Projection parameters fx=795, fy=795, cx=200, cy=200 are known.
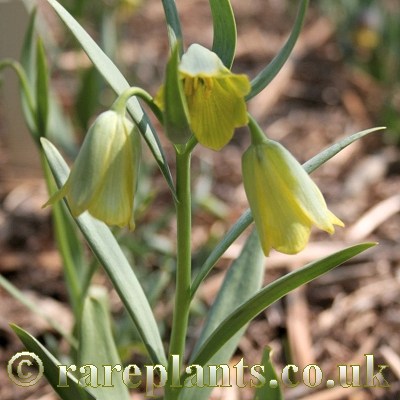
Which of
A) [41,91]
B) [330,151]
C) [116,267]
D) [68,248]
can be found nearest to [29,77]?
[41,91]

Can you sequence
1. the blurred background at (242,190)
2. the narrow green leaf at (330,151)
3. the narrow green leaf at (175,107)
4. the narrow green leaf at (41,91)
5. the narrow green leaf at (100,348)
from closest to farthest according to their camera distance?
1. the narrow green leaf at (175,107)
2. the narrow green leaf at (330,151)
3. the narrow green leaf at (100,348)
4. the narrow green leaf at (41,91)
5. the blurred background at (242,190)

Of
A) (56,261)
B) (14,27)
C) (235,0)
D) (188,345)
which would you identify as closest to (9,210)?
(56,261)

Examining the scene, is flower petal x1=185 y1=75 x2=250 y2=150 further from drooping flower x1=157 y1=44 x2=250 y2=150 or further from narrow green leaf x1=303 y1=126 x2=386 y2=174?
narrow green leaf x1=303 y1=126 x2=386 y2=174

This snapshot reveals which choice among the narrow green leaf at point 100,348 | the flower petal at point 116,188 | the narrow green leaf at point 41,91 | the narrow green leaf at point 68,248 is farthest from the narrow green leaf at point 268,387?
the narrow green leaf at point 41,91

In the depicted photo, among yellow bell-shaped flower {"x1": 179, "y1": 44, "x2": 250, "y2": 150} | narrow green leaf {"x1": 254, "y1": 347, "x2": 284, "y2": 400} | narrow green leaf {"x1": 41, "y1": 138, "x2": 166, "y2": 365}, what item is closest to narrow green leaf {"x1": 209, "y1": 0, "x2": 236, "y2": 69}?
yellow bell-shaped flower {"x1": 179, "y1": 44, "x2": 250, "y2": 150}

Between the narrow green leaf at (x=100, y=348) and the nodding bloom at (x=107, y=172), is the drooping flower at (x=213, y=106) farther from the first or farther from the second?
the narrow green leaf at (x=100, y=348)

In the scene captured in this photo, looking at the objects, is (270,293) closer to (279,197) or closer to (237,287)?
(279,197)
